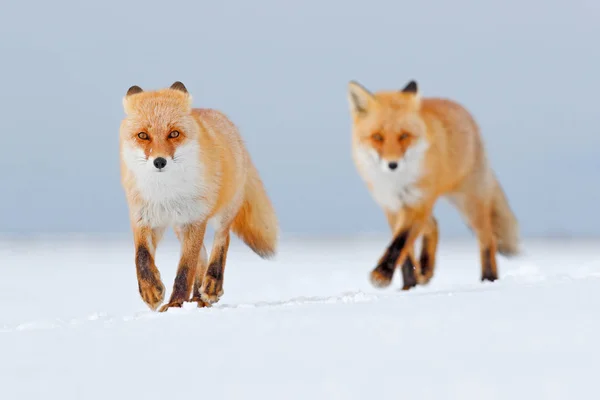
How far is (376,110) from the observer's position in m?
4.85

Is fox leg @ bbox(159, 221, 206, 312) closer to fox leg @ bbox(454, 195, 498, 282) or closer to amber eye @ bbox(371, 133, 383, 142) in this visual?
amber eye @ bbox(371, 133, 383, 142)

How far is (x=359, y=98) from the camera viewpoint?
493cm

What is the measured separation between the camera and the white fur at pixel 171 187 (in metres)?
4.22

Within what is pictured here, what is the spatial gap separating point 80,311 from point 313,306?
2.90 meters

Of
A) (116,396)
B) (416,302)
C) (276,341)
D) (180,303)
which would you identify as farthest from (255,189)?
(116,396)

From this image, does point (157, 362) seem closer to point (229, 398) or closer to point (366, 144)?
point (229, 398)

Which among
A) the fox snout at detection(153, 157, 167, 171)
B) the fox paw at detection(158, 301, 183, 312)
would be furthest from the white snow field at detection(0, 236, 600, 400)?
the fox snout at detection(153, 157, 167, 171)

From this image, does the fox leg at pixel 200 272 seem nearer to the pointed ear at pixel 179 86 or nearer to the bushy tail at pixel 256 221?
the bushy tail at pixel 256 221

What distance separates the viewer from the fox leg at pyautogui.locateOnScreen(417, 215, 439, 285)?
5703 mm

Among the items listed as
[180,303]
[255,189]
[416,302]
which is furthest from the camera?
[255,189]

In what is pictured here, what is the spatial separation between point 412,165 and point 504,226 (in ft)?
6.10

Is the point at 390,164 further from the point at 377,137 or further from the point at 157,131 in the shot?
the point at 157,131

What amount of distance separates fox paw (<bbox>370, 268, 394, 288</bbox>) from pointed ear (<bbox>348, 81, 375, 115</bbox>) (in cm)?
103

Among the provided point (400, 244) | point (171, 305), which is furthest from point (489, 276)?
point (171, 305)
